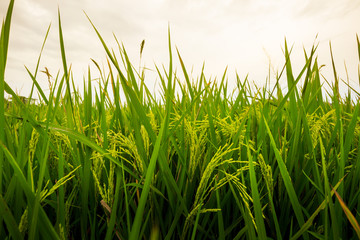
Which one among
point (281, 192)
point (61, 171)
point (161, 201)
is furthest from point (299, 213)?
point (61, 171)

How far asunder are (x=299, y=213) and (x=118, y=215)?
0.45 metres

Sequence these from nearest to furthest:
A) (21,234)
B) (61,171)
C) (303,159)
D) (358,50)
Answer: (21,234) → (61,171) → (303,159) → (358,50)

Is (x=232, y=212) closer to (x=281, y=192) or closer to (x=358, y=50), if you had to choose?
(x=281, y=192)

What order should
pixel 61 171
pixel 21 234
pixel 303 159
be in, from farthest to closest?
pixel 303 159 → pixel 61 171 → pixel 21 234

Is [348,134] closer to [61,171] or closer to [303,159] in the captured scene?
[303,159]

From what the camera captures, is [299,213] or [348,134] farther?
[348,134]

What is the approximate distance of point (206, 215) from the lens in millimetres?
532

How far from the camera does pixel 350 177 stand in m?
0.59

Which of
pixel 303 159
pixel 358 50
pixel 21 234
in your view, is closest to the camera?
pixel 21 234

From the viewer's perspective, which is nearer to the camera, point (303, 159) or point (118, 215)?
point (118, 215)

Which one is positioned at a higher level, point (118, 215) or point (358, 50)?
point (358, 50)

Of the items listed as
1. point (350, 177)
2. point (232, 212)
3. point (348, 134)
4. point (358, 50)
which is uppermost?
point (358, 50)

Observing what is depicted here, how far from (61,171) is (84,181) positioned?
6 centimetres

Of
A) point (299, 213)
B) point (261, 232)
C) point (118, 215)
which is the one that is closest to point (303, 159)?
point (299, 213)
